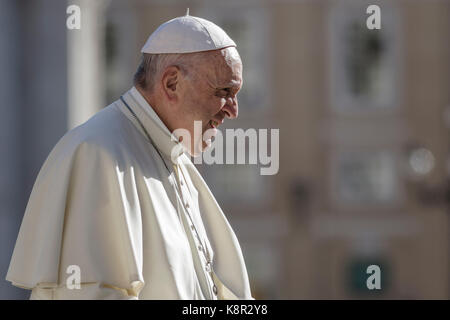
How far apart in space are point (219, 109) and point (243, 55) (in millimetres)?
20851

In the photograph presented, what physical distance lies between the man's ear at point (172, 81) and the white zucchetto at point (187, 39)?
0.22 ft

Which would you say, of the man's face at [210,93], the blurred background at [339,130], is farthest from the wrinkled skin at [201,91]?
the blurred background at [339,130]

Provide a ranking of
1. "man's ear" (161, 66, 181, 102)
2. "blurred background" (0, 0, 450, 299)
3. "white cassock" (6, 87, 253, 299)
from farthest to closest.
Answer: "blurred background" (0, 0, 450, 299) → "man's ear" (161, 66, 181, 102) → "white cassock" (6, 87, 253, 299)

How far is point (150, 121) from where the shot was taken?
9.61 ft

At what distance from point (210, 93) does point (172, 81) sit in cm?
11

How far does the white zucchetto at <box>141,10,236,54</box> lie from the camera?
2.90 m

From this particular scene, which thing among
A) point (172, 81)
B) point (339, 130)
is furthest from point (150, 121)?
point (339, 130)

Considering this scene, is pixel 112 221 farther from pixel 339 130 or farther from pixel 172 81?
pixel 339 130

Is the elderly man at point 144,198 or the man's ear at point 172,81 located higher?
the man's ear at point 172,81

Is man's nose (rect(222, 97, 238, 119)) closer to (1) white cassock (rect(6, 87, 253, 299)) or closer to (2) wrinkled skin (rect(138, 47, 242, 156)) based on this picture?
(2) wrinkled skin (rect(138, 47, 242, 156))

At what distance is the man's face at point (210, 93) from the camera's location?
9.43ft

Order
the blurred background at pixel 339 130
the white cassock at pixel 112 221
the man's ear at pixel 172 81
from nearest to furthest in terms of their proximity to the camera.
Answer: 1. the white cassock at pixel 112 221
2. the man's ear at pixel 172 81
3. the blurred background at pixel 339 130

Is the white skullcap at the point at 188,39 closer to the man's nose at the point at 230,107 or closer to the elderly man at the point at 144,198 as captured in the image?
the elderly man at the point at 144,198

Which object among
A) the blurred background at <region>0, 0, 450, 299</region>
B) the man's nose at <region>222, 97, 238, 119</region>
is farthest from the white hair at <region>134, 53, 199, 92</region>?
the blurred background at <region>0, 0, 450, 299</region>
